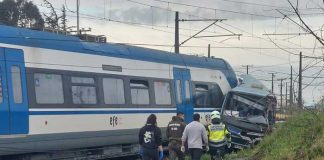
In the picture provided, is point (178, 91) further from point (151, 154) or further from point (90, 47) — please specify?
point (151, 154)

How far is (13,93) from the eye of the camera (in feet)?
43.3

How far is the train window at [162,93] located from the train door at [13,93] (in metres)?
6.50

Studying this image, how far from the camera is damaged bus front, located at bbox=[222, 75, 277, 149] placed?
21.8 metres

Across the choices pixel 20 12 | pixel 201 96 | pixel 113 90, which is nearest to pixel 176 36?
pixel 201 96

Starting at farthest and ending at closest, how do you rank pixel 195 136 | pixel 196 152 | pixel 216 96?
pixel 216 96 → pixel 196 152 → pixel 195 136

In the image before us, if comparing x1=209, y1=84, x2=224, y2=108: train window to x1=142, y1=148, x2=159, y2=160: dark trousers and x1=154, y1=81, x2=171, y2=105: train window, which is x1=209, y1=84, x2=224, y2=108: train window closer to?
x1=154, y1=81, x2=171, y2=105: train window

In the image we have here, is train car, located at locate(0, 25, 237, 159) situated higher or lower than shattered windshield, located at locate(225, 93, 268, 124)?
higher

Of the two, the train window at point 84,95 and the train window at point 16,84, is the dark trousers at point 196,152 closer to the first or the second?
the train window at point 84,95

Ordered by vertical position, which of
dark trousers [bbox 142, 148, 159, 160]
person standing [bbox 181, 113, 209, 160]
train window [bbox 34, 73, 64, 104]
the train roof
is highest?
the train roof

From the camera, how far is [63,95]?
14.9 metres

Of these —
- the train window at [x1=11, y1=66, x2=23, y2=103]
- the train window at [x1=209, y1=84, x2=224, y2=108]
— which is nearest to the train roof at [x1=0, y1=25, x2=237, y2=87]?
the train window at [x1=11, y1=66, x2=23, y2=103]

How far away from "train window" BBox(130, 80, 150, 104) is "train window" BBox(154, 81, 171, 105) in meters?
0.54

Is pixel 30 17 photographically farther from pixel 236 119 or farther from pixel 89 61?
pixel 89 61

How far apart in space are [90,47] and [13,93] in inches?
145
